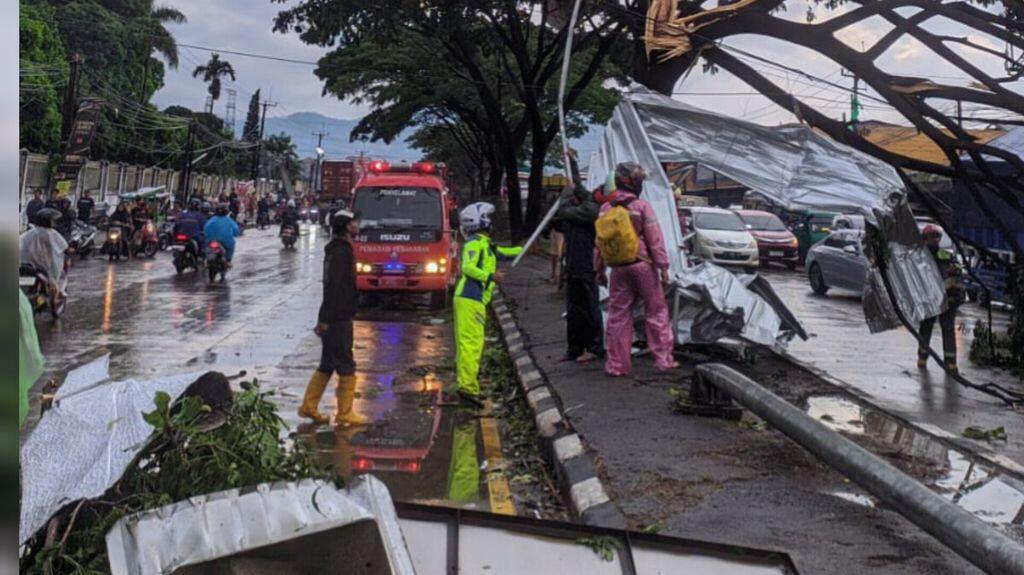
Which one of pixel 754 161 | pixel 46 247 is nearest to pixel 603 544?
pixel 754 161

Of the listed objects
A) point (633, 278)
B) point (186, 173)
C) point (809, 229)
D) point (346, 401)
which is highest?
point (809, 229)

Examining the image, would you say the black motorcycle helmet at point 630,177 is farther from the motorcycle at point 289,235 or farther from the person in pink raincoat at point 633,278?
the motorcycle at point 289,235

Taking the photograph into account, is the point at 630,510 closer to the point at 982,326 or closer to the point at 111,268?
the point at 982,326

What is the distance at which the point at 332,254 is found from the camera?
7660 mm

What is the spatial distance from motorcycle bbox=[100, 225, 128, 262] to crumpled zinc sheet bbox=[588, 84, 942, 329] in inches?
667

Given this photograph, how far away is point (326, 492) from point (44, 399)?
5.12 ft

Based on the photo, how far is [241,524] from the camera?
299cm

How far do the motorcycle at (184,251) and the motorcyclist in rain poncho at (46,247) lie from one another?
7.58 metres

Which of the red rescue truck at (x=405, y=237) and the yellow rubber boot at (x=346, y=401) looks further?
the red rescue truck at (x=405, y=237)

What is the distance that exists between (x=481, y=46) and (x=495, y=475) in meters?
20.5

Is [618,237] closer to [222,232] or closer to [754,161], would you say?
[754,161]

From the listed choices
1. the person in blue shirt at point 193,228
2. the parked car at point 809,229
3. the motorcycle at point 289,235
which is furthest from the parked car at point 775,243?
the person in blue shirt at point 193,228

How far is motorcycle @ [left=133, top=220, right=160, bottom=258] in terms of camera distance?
2419 centimetres

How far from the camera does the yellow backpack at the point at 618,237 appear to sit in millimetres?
8141
